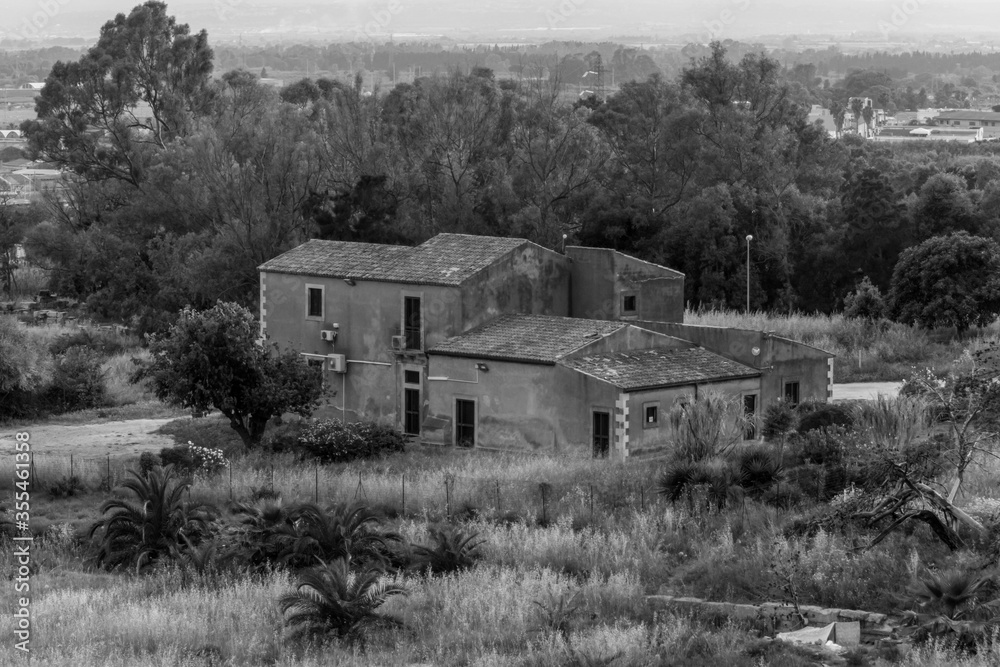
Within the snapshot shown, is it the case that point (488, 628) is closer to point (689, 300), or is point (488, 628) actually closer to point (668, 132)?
point (689, 300)

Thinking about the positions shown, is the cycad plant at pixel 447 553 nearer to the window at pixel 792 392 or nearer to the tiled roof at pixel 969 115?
the window at pixel 792 392

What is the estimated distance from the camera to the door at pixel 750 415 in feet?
108

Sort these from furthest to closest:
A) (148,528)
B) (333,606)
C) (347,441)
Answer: (347,441) < (148,528) < (333,606)

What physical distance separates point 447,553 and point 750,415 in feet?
39.5

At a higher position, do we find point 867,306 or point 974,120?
point 867,306

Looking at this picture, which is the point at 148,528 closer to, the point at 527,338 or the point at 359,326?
the point at 527,338

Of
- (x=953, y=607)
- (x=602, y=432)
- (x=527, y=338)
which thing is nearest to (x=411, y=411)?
(x=527, y=338)

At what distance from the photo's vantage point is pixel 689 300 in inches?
2276

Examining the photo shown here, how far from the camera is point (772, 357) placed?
35.9m

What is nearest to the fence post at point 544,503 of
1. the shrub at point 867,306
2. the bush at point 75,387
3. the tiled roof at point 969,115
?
the bush at point 75,387

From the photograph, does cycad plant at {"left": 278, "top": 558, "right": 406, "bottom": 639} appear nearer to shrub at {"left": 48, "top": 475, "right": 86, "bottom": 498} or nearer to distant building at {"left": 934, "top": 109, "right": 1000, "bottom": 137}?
shrub at {"left": 48, "top": 475, "right": 86, "bottom": 498}

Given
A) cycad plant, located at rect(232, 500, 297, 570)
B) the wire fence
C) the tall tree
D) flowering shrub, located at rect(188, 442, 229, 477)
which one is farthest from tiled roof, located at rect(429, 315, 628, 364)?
the tall tree

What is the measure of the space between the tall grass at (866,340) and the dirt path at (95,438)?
16010 millimetres

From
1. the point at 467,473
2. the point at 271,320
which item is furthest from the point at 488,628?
the point at 271,320
